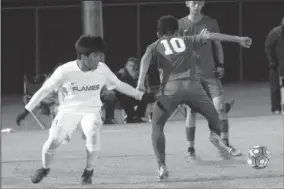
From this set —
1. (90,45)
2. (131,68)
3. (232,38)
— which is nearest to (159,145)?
(232,38)

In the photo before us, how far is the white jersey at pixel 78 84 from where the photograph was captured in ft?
24.3

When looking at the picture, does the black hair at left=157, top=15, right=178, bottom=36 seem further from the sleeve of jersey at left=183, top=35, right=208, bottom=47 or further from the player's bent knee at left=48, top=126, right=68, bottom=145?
the player's bent knee at left=48, top=126, right=68, bottom=145

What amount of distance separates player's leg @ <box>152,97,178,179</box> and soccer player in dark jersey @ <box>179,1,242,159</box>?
802 mm

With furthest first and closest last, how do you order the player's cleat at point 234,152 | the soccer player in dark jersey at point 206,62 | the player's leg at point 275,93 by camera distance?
the player's leg at point 275,93 → the player's cleat at point 234,152 → the soccer player in dark jersey at point 206,62

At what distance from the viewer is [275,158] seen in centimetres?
1073

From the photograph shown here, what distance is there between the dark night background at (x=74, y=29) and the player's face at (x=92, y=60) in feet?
44.7

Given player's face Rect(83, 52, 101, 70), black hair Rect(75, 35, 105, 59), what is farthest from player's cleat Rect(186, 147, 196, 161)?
black hair Rect(75, 35, 105, 59)

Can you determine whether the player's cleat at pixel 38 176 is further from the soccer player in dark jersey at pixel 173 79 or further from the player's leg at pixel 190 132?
the player's leg at pixel 190 132

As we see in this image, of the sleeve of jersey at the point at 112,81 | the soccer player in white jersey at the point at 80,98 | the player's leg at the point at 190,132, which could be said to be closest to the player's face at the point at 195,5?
the player's leg at the point at 190,132

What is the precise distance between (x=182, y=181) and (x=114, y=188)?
0.80 m

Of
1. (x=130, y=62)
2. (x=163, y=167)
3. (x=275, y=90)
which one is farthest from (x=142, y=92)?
(x=275, y=90)

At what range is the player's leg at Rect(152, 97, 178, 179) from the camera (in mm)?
9258

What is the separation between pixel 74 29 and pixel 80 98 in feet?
46.3

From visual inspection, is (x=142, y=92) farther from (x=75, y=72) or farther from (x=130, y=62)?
(x=130, y=62)
